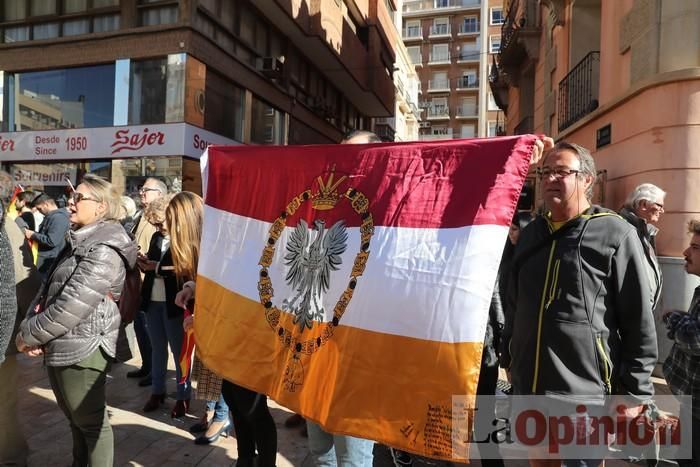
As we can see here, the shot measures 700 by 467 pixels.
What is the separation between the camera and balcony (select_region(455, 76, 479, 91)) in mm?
54125

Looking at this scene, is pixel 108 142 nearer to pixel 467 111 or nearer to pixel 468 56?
pixel 467 111

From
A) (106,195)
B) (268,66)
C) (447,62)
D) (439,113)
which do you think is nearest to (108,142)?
(268,66)

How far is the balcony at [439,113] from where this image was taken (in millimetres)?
55219

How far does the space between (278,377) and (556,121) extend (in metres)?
10.3

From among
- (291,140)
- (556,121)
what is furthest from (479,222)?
(291,140)

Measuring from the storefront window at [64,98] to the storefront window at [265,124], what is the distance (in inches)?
177

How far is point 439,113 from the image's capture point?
5588cm

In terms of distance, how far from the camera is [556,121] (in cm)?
1062

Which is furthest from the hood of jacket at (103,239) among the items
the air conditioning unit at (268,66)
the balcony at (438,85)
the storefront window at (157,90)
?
the balcony at (438,85)

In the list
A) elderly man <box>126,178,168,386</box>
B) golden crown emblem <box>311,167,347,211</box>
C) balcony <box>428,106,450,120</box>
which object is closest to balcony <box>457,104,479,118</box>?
balcony <box>428,106,450,120</box>

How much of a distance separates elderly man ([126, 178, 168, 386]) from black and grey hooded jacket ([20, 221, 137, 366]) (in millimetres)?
1561

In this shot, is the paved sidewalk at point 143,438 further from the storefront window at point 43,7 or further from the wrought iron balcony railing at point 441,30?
the wrought iron balcony railing at point 441,30

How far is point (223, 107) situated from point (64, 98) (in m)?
4.40

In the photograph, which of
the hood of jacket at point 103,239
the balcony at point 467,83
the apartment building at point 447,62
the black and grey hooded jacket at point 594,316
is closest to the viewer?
the black and grey hooded jacket at point 594,316
